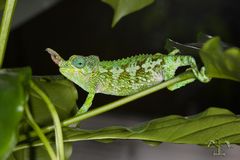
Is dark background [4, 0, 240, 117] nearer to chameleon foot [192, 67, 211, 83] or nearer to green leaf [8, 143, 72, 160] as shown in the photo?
green leaf [8, 143, 72, 160]

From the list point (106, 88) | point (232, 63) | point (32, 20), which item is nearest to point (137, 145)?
point (32, 20)

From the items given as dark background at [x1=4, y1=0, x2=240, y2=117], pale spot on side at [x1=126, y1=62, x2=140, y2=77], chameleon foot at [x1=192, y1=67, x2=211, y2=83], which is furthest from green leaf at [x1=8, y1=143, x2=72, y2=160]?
dark background at [x1=4, y1=0, x2=240, y2=117]

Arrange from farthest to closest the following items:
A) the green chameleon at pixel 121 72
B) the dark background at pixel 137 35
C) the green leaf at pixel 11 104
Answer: the dark background at pixel 137 35 < the green chameleon at pixel 121 72 < the green leaf at pixel 11 104

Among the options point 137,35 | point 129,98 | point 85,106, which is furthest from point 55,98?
point 137,35

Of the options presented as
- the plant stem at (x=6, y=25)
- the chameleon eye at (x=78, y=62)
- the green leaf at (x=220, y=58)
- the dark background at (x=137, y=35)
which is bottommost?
the green leaf at (x=220, y=58)

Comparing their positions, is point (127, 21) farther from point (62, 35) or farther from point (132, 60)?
point (132, 60)

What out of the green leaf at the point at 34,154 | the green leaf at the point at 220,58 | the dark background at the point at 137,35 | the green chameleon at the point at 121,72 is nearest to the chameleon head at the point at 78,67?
the green chameleon at the point at 121,72

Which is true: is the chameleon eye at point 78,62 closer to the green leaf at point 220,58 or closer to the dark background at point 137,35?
the green leaf at point 220,58

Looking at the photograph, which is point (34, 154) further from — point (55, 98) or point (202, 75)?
point (202, 75)
